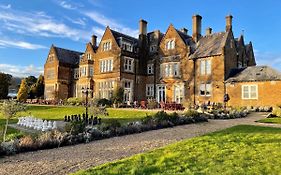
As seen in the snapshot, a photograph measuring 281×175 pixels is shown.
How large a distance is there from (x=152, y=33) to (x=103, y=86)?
1211cm

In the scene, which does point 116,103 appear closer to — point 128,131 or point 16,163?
point 128,131

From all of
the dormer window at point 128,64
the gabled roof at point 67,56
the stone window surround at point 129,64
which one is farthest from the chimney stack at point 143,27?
the gabled roof at point 67,56

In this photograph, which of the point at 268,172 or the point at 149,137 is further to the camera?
the point at 149,137

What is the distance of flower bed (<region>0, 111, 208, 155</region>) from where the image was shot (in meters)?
8.62

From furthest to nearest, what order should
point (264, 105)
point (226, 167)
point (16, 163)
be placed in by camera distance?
point (264, 105) < point (16, 163) < point (226, 167)

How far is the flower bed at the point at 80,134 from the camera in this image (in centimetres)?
862

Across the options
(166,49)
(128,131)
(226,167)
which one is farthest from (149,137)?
(166,49)

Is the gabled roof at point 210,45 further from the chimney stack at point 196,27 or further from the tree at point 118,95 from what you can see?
the tree at point 118,95

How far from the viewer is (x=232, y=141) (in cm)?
998

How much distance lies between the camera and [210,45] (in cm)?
3328

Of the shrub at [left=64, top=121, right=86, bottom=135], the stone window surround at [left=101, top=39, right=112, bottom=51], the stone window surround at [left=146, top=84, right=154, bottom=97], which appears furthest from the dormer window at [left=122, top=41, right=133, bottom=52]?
the shrub at [left=64, top=121, right=86, bottom=135]

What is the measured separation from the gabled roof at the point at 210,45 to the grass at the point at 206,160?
76.2ft

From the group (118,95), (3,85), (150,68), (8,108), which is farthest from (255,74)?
(3,85)

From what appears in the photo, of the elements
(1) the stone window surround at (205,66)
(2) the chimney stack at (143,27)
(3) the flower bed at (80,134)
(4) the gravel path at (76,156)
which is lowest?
(4) the gravel path at (76,156)
